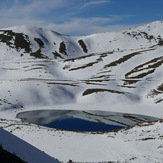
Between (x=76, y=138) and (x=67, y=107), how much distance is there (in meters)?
30.8

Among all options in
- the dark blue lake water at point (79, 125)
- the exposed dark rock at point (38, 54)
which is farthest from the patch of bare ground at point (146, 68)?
the exposed dark rock at point (38, 54)

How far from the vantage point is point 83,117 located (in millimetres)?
50719

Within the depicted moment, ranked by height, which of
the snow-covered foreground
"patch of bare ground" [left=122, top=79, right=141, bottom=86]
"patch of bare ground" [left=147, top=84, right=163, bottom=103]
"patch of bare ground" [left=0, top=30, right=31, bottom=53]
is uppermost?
"patch of bare ground" [left=0, top=30, right=31, bottom=53]

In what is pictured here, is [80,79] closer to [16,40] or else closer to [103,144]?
[103,144]

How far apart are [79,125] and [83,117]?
20.9ft

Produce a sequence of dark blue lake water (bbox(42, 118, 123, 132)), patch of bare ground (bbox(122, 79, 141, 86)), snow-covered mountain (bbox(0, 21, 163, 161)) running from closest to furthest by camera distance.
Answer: dark blue lake water (bbox(42, 118, 123, 132)) → snow-covered mountain (bbox(0, 21, 163, 161)) → patch of bare ground (bbox(122, 79, 141, 86))

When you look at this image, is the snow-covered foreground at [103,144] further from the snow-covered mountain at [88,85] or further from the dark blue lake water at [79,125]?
the dark blue lake water at [79,125]

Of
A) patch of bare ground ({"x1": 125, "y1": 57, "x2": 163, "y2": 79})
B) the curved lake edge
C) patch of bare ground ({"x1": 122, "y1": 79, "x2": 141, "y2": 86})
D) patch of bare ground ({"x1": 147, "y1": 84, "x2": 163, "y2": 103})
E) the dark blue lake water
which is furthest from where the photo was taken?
patch of bare ground ({"x1": 125, "y1": 57, "x2": 163, "y2": 79})

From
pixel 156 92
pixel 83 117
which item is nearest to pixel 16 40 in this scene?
pixel 156 92

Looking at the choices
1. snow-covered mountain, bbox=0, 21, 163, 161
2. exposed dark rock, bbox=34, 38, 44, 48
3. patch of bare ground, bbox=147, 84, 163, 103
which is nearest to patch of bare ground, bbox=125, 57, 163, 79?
snow-covered mountain, bbox=0, 21, 163, 161

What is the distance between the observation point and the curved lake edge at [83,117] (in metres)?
45.8

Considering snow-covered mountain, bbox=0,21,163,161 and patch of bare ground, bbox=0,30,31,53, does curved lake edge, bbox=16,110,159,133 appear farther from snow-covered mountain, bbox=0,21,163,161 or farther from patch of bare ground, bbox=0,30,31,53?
patch of bare ground, bbox=0,30,31,53

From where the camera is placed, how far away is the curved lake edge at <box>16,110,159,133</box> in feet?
150

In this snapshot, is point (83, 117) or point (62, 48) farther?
point (62, 48)
